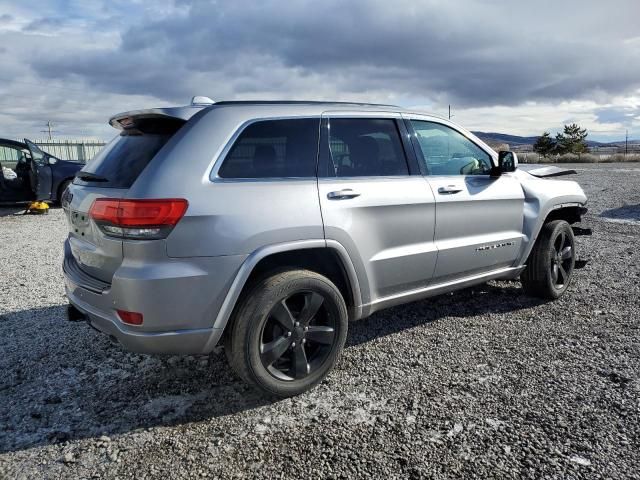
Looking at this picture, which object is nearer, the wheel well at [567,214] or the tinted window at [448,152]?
the tinted window at [448,152]

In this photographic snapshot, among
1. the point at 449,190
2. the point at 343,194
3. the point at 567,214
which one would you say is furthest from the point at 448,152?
the point at 567,214

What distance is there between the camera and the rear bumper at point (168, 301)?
8.70 feet

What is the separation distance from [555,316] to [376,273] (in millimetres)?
2095

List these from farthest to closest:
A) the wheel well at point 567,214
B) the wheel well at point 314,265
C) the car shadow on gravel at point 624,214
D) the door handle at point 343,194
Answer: the car shadow on gravel at point 624,214, the wheel well at point 567,214, the door handle at point 343,194, the wheel well at point 314,265

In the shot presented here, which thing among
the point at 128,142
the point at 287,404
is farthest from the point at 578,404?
the point at 128,142

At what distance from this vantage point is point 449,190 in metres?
3.87

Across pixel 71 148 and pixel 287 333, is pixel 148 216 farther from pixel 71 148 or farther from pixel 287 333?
pixel 71 148

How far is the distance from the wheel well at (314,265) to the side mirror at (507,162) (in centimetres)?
186

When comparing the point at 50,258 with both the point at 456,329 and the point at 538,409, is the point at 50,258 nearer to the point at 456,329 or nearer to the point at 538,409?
the point at 456,329

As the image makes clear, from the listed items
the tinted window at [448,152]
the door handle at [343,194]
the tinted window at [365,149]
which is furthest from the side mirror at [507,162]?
the door handle at [343,194]

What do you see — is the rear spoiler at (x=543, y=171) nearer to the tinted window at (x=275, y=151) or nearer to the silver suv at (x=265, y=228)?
the silver suv at (x=265, y=228)

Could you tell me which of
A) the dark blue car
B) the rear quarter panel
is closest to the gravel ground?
the rear quarter panel

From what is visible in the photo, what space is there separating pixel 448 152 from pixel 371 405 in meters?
2.14

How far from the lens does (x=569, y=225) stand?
16.7 ft
